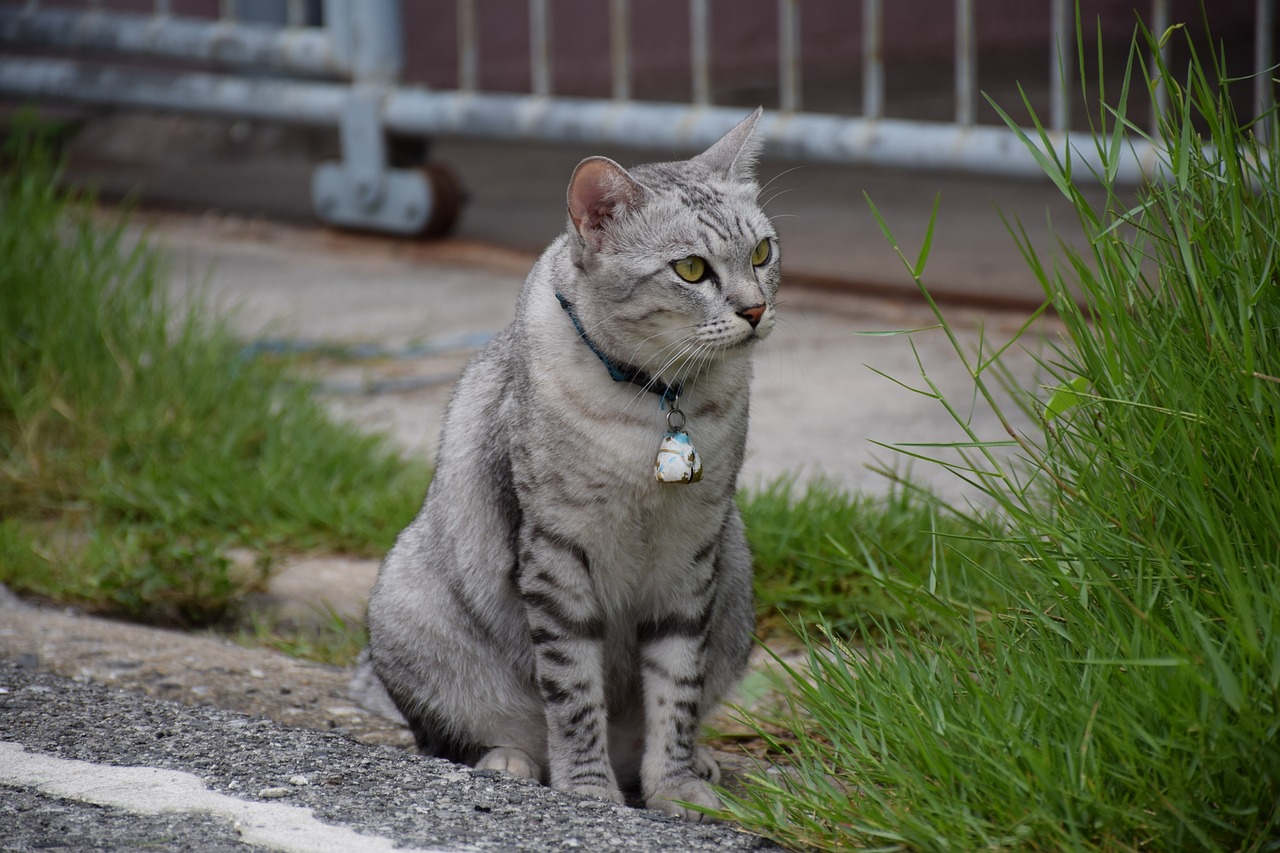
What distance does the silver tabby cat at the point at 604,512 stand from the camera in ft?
8.24

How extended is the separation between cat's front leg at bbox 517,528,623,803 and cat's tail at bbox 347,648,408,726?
0.45 m

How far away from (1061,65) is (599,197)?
2.73ft

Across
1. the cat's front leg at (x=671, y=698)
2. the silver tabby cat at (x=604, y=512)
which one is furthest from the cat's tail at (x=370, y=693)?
the cat's front leg at (x=671, y=698)

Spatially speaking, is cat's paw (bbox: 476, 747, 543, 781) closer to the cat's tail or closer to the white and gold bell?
the cat's tail

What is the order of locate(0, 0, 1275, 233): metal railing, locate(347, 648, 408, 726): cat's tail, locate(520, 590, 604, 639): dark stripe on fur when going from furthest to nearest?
locate(0, 0, 1275, 233): metal railing < locate(347, 648, 408, 726): cat's tail < locate(520, 590, 604, 639): dark stripe on fur

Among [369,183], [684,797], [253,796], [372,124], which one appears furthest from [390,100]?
[253,796]

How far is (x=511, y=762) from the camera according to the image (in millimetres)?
2695

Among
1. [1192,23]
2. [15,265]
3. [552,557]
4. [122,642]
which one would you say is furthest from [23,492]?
[1192,23]

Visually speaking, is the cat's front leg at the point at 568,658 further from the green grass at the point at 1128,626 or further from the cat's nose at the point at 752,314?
the cat's nose at the point at 752,314

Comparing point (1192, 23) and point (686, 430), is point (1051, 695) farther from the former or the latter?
point (1192, 23)

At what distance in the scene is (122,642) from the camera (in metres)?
3.14

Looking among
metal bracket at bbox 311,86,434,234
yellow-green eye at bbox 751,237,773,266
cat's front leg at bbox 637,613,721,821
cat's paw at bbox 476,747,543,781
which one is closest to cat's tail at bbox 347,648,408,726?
cat's paw at bbox 476,747,543,781

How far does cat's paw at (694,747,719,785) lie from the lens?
2668 millimetres

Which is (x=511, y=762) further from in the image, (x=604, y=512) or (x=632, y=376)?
(x=632, y=376)
